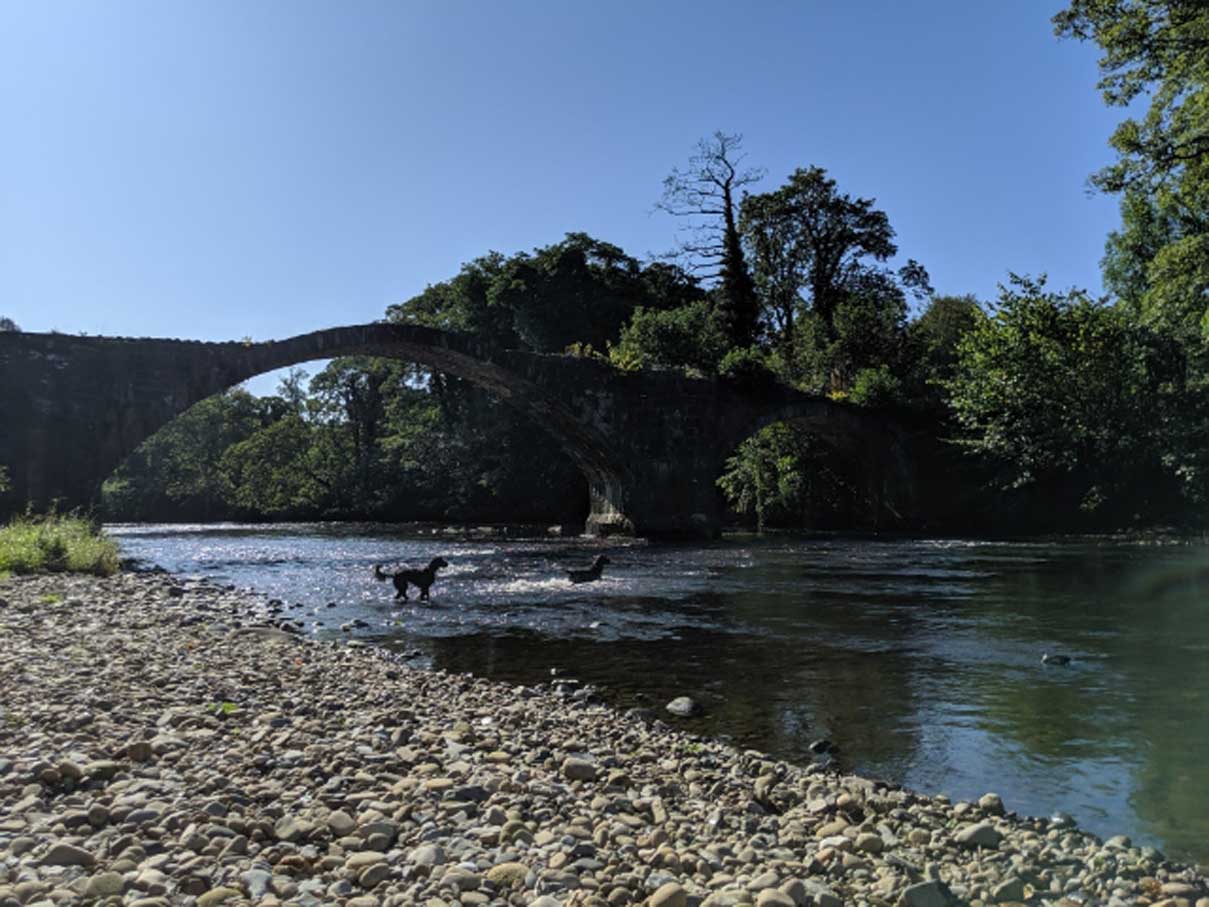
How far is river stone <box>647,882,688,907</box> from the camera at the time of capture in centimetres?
296

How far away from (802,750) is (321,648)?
510 cm

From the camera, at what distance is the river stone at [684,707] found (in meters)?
6.41

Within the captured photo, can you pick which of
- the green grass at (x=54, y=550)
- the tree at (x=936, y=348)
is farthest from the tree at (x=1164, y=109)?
the green grass at (x=54, y=550)

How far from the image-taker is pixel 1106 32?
61.9ft

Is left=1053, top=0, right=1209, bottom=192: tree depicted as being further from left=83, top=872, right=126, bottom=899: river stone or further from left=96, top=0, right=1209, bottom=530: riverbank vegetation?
left=83, top=872, right=126, bottom=899: river stone

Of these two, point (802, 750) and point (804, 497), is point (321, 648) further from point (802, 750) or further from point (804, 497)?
point (804, 497)

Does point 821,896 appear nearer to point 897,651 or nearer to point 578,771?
point 578,771

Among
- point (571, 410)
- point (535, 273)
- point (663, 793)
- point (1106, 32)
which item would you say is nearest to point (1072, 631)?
point (663, 793)

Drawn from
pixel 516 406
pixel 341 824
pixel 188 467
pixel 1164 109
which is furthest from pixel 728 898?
pixel 188 467

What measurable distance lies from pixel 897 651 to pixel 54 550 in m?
13.4

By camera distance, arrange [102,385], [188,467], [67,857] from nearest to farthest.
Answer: [67,857] → [102,385] → [188,467]

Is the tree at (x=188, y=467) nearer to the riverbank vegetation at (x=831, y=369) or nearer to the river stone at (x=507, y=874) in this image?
the riverbank vegetation at (x=831, y=369)

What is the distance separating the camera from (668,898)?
2963 mm

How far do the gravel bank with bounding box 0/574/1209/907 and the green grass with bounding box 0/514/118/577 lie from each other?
8.72 metres
